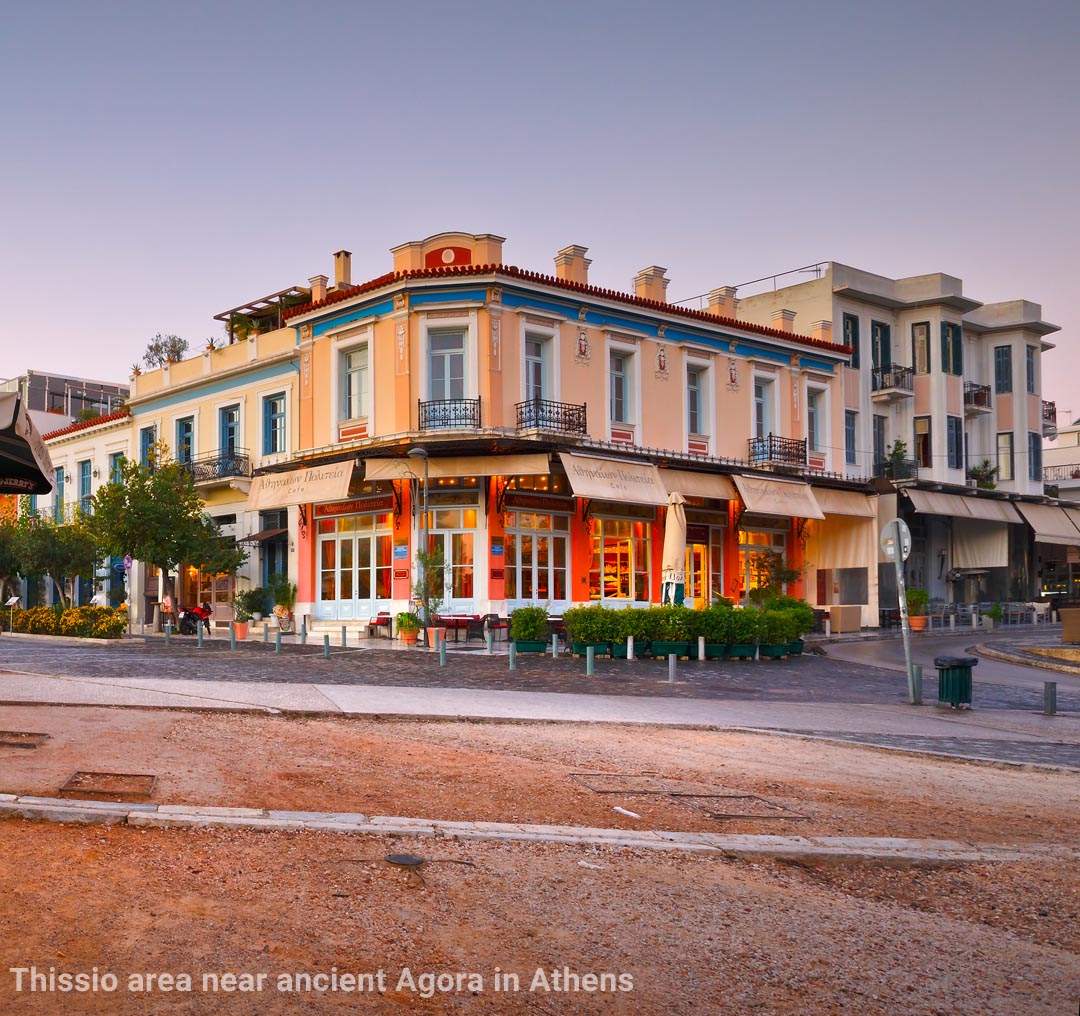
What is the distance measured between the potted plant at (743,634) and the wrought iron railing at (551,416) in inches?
302

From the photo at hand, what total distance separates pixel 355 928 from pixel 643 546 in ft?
87.4

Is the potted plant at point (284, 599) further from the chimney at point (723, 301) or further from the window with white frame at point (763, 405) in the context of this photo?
the chimney at point (723, 301)

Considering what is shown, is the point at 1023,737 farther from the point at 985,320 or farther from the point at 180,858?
the point at 985,320

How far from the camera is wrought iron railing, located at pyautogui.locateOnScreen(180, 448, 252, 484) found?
34531 mm

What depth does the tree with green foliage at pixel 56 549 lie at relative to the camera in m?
34.4

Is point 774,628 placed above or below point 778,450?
below

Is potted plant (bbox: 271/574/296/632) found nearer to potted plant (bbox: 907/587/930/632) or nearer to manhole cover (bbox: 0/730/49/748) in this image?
potted plant (bbox: 907/587/930/632)

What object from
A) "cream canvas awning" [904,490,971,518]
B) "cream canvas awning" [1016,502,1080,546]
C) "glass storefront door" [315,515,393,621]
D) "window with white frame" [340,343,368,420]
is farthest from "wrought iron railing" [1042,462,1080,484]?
"window with white frame" [340,343,368,420]

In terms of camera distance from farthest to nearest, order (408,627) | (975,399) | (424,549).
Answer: (975,399), (424,549), (408,627)

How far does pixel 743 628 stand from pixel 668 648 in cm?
185

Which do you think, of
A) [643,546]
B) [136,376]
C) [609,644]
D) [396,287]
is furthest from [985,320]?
[136,376]

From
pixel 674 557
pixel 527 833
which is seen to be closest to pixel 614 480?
pixel 674 557

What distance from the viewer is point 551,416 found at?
93.2 feet

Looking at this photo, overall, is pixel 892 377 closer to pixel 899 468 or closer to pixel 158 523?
pixel 899 468
